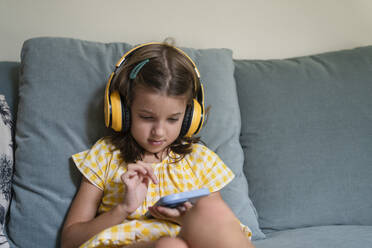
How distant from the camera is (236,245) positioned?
0.71m

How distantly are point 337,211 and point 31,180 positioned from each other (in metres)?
1.00

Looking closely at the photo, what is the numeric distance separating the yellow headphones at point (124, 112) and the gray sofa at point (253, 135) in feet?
0.56

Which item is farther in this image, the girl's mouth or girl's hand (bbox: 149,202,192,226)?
the girl's mouth

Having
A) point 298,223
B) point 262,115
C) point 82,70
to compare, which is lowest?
point 298,223

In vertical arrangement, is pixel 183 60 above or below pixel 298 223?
above

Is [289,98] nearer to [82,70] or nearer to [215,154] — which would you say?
[215,154]

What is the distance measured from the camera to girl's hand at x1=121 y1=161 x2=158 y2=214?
37.0 inches

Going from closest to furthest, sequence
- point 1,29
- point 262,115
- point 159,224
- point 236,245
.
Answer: point 236,245 < point 159,224 < point 262,115 < point 1,29

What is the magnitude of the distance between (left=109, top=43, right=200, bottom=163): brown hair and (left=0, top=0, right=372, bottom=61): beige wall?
0.50 m

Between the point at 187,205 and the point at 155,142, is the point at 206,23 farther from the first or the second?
the point at 187,205

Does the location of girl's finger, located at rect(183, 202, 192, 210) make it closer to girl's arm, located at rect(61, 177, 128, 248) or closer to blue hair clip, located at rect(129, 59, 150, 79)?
girl's arm, located at rect(61, 177, 128, 248)

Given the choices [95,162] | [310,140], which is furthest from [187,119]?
[310,140]

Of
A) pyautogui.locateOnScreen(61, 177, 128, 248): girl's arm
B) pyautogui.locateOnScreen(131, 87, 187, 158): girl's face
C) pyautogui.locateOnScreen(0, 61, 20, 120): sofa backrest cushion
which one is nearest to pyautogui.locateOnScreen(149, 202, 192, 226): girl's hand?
pyautogui.locateOnScreen(61, 177, 128, 248): girl's arm

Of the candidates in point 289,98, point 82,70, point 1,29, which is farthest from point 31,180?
point 289,98
